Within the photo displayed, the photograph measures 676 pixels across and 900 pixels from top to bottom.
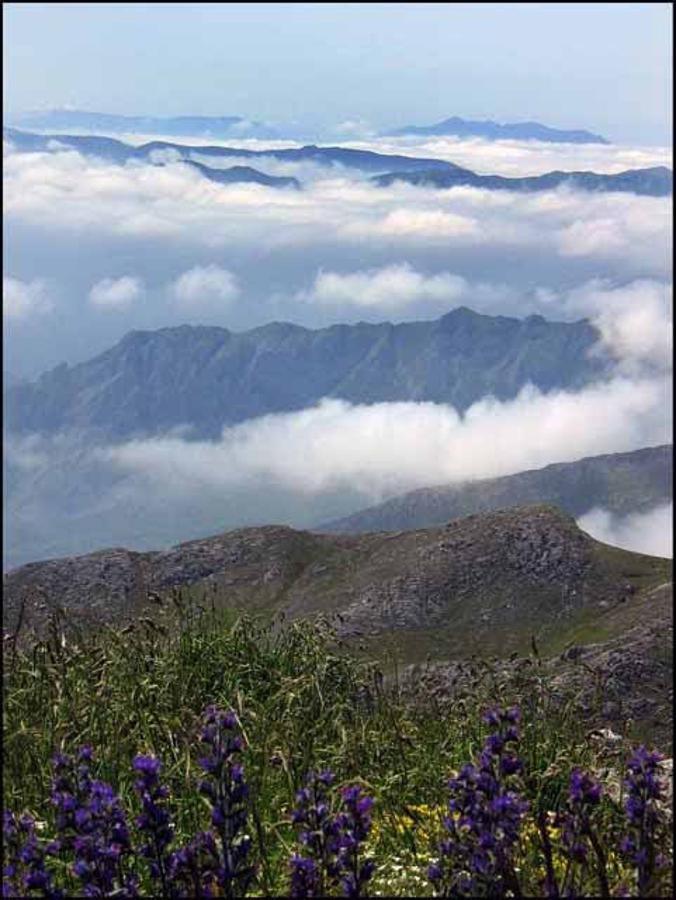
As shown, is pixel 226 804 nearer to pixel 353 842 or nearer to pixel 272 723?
pixel 353 842

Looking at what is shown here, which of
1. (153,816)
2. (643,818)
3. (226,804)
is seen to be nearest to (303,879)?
(226,804)

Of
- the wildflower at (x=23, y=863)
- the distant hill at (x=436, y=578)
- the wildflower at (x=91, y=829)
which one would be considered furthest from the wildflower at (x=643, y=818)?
the distant hill at (x=436, y=578)

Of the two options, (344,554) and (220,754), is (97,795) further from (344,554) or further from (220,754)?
(344,554)

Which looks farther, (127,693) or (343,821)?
(127,693)

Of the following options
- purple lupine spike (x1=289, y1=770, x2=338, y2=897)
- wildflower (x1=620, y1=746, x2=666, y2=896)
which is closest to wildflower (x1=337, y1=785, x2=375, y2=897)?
purple lupine spike (x1=289, y1=770, x2=338, y2=897)

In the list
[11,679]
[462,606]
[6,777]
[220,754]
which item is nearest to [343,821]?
[220,754]
